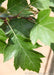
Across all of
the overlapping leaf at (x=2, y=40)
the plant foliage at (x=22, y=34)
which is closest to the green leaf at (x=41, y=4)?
the plant foliage at (x=22, y=34)

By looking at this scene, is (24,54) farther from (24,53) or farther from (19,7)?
(19,7)

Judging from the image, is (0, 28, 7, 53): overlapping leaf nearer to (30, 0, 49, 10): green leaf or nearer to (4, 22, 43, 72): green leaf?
(4, 22, 43, 72): green leaf

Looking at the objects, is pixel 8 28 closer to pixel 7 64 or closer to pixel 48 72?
pixel 7 64

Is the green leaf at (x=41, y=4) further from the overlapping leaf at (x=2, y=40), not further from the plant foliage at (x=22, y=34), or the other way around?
the overlapping leaf at (x=2, y=40)

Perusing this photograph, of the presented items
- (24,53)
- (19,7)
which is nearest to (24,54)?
(24,53)

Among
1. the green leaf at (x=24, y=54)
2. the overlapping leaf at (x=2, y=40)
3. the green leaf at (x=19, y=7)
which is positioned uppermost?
the green leaf at (x=19, y=7)

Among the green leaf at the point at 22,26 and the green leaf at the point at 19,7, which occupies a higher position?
the green leaf at the point at 19,7
